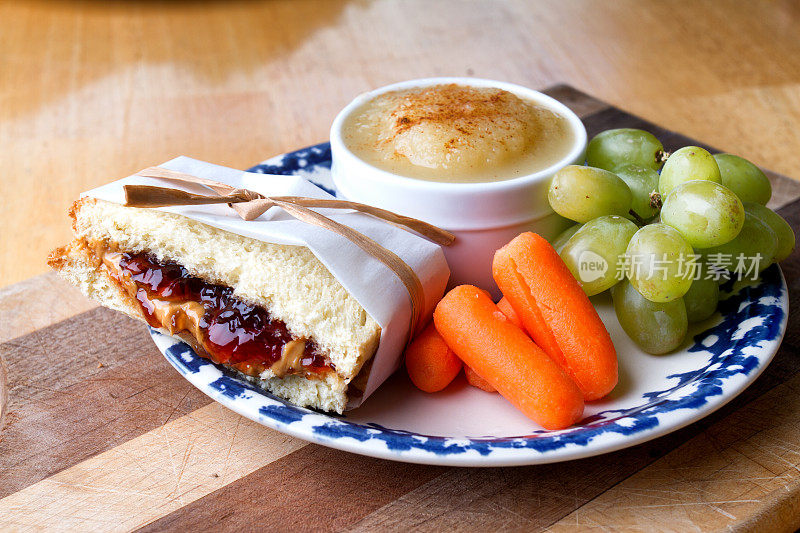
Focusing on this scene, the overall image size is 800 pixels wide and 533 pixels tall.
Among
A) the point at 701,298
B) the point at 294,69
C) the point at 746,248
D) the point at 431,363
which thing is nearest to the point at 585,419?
the point at 431,363

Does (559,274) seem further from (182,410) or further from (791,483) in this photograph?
(182,410)

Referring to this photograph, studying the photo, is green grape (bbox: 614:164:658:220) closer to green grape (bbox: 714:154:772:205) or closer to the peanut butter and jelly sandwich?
green grape (bbox: 714:154:772:205)

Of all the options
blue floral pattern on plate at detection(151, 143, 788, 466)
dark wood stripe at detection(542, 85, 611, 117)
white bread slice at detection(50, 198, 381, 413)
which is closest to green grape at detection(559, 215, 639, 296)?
blue floral pattern on plate at detection(151, 143, 788, 466)

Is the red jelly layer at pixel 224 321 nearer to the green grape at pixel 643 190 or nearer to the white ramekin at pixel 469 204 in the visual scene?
the white ramekin at pixel 469 204

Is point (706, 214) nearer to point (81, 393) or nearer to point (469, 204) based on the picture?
point (469, 204)

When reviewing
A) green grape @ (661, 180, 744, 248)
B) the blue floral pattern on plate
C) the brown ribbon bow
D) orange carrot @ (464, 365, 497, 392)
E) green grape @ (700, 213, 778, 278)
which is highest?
green grape @ (661, 180, 744, 248)

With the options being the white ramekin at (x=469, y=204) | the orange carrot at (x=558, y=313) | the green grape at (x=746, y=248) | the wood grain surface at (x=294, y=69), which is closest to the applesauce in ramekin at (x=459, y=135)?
the white ramekin at (x=469, y=204)
